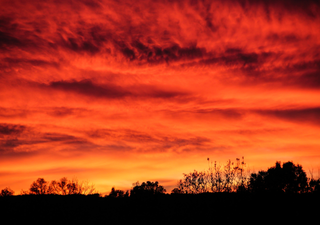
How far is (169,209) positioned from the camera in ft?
35.5

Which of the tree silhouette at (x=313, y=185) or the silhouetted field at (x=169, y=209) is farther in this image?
the tree silhouette at (x=313, y=185)

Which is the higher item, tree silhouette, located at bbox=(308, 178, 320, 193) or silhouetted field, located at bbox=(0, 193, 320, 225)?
tree silhouette, located at bbox=(308, 178, 320, 193)

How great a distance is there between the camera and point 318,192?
993cm

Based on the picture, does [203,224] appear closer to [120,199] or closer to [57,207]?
[120,199]

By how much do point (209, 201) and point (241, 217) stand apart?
6.36 feet

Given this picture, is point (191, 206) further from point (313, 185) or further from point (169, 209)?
point (313, 185)

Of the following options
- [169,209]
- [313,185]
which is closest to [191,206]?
[169,209]

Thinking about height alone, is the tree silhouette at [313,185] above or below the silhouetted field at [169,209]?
above

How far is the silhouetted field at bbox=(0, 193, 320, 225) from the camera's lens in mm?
9117

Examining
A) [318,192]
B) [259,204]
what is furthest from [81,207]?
[318,192]

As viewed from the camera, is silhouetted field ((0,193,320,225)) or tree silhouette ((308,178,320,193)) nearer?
silhouetted field ((0,193,320,225))

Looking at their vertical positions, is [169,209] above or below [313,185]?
below

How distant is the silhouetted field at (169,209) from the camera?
9.12 metres

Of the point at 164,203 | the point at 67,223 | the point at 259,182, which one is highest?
the point at 259,182
